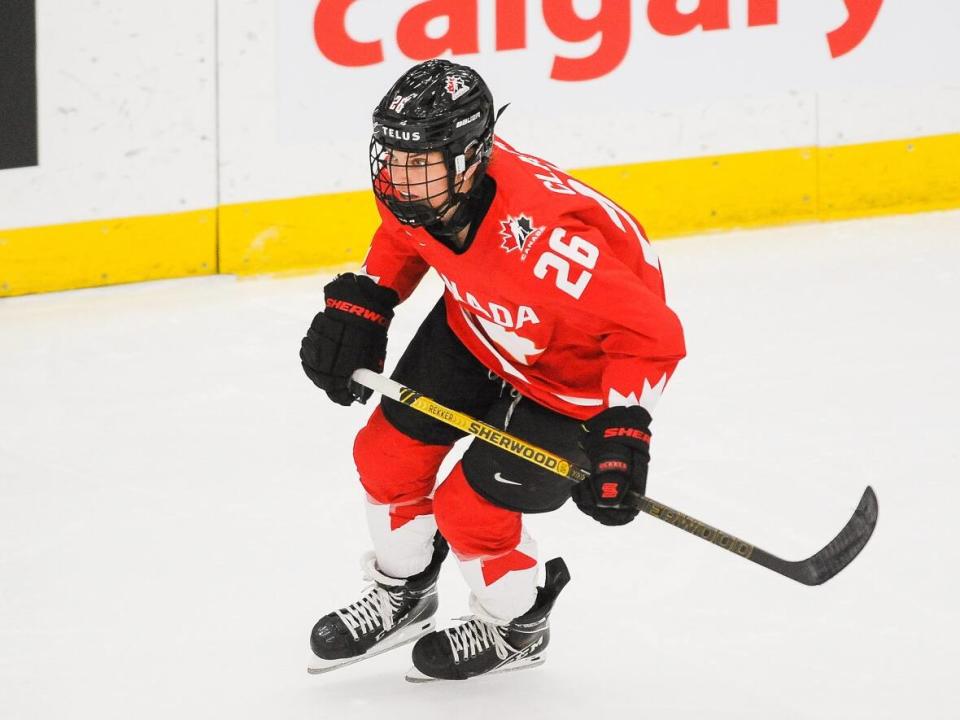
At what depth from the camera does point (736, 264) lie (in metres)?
5.07

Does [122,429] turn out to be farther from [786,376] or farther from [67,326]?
[786,376]

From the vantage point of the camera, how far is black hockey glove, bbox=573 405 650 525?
2271 mm

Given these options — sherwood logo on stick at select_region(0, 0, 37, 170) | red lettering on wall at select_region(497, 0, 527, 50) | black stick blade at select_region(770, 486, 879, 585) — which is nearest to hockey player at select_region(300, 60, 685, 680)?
black stick blade at select_region(770, 486, 879, 585)

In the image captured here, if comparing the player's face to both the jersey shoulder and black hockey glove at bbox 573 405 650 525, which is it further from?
black hockey glove at bbox 573 405 650 525

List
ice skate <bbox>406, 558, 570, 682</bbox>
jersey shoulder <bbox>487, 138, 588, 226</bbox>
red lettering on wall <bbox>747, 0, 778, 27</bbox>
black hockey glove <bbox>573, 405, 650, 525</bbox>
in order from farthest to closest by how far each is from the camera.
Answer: red lettering on wall <bbox>747, 0, 778, 27</bbox>, ice skate <bbox>406, 558, 570, 682</bbox>, jersey shoulder <bbox>487, 138, 588, 226</bbox>, black hockey glove <bbox>573, 405, 650, 525</bbox>

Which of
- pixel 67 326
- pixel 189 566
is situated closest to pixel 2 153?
pixel 67 326

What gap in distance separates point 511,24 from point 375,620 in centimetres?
267

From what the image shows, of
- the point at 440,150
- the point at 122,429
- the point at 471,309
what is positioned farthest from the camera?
the point at 122,429

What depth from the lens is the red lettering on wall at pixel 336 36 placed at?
4.75m

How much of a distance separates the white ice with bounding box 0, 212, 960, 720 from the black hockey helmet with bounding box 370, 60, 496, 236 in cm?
92

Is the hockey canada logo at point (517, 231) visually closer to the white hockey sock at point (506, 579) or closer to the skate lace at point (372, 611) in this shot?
the white hockey sock at point (506, 579)

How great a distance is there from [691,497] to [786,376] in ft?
2.76

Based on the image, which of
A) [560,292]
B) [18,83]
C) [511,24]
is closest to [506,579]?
[560,292]

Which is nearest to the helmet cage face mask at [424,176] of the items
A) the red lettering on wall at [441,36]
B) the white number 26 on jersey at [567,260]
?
the white number 26 on jersey at [567,260]
